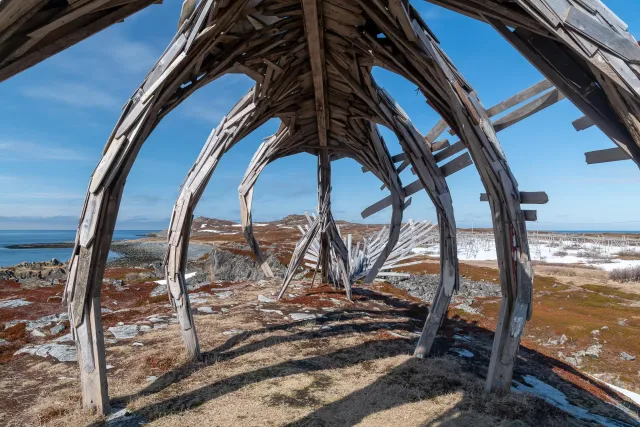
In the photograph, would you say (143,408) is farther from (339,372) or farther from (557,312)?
(557,312)

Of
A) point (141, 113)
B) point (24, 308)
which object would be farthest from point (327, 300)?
point (24, 308)

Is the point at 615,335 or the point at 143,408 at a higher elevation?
the point at 143,408

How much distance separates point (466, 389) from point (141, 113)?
19.5 feet

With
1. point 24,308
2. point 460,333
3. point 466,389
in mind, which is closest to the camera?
point 466,389

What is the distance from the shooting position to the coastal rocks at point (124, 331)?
25.1 feet

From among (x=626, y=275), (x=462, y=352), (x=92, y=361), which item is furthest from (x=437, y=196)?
(x=626, y=275)

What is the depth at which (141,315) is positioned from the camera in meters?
9.98

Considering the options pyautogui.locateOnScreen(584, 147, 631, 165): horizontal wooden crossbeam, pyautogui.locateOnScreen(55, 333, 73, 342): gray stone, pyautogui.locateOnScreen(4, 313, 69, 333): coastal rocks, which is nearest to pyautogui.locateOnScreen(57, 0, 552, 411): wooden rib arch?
pyautogui.locateOnScreen(584, 147, 631, 165): horizontal wooden crossbeam

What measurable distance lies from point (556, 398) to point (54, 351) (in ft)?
29.7

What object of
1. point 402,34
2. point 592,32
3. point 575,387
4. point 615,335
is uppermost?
point 402,34

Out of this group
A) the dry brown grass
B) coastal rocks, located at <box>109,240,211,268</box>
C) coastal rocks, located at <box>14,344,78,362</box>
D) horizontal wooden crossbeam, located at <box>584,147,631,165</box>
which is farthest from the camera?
coastal rocks, located at <box>109,240,211,268</box>

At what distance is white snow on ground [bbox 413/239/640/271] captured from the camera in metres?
37.9

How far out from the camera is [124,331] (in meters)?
8.04

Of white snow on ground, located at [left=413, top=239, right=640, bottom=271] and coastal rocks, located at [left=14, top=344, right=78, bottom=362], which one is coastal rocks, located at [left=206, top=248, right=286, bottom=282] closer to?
coastal rocks, located at [left=14, top=344, right=78, bottom=362]
